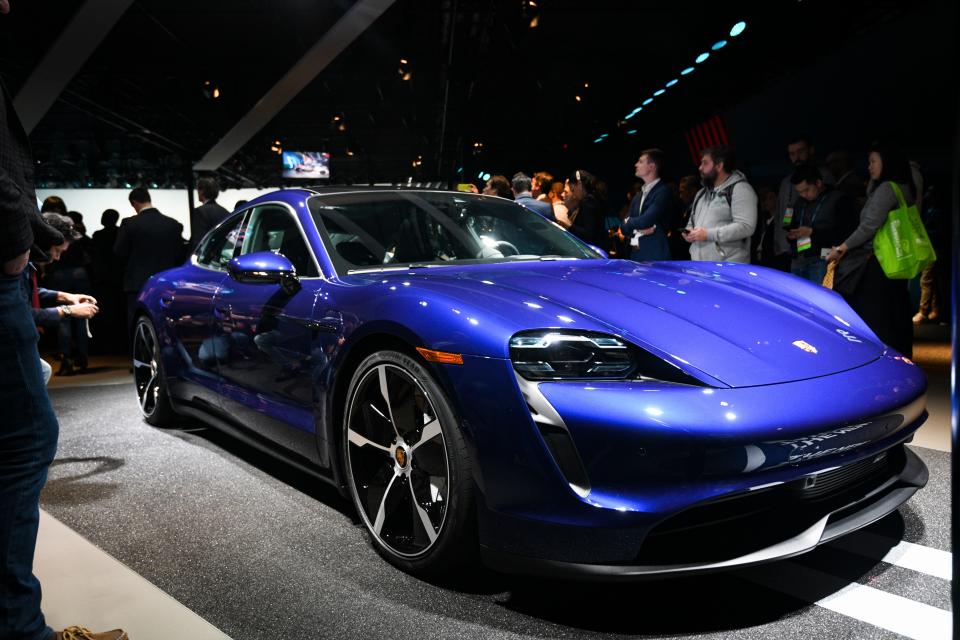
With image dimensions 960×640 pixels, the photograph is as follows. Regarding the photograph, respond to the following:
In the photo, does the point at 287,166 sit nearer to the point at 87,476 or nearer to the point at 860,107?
the point at 860,107

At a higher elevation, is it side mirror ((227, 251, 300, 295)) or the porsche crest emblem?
side mirror ((227, 251, 300, 295))

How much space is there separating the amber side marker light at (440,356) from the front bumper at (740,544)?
1.77ft

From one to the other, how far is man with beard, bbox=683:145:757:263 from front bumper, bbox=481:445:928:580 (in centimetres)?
284

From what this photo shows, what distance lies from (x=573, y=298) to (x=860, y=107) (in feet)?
32.9

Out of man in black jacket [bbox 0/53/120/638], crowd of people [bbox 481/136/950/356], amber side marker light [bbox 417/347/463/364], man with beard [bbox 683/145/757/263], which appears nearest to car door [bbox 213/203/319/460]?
amber side marker light [bbox 417/347/463/364]

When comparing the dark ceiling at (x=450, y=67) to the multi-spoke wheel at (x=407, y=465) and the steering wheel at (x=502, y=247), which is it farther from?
the multi-spoke wheel at (x=407, y=465)

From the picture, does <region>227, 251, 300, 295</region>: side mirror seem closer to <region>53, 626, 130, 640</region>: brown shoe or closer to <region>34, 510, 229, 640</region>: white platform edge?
<region>34, 510, 229, 640</region>: white platform edge

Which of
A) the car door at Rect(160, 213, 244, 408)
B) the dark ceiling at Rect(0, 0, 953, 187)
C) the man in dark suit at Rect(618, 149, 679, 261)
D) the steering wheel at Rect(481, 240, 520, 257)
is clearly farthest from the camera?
the dark ceiling at Rect(0, 0, 953, 187)

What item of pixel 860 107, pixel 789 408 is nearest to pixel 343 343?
pixel 789 408

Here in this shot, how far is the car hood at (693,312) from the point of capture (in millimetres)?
2236

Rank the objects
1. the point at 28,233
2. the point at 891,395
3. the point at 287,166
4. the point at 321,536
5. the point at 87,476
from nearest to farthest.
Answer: the point at 28,233 → the point at 891,395 → the point at 321,536 → the point at 87,476 → the point at 287,166

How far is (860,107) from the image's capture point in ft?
35.3

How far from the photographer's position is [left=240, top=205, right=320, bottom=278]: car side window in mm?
3311

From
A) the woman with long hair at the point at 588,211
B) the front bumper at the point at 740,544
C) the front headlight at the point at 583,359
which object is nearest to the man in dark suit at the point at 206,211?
the woman with long hair at the point at 588,211
